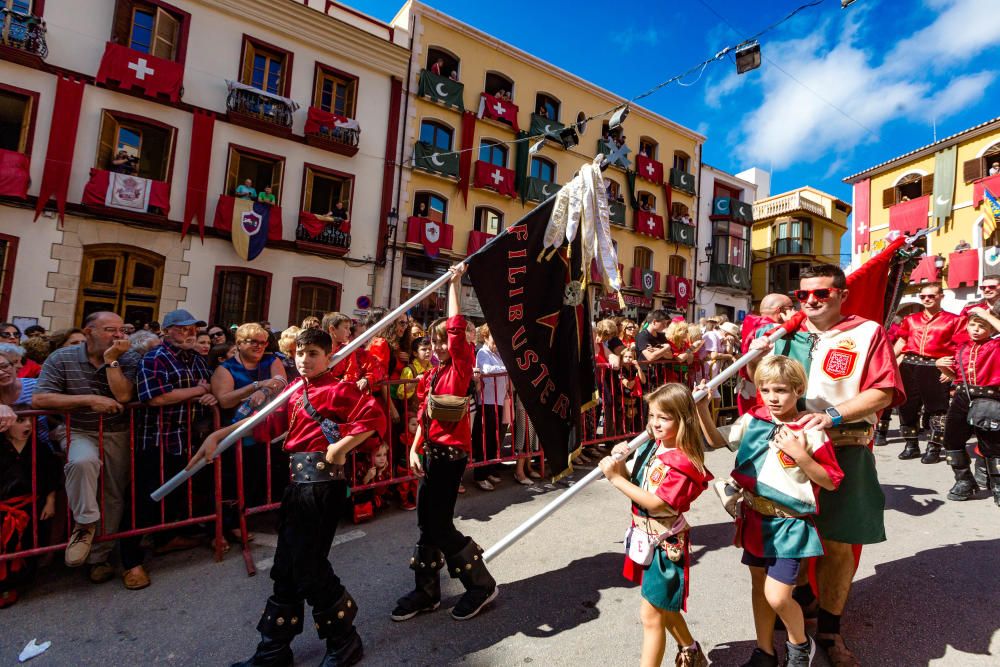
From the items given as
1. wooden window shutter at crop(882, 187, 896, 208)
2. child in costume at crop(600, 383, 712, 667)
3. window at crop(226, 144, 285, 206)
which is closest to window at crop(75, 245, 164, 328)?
window at crop(226, 144, 285, 206)

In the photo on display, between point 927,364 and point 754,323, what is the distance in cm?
401

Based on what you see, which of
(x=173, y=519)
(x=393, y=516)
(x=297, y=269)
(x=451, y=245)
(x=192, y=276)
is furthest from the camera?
(x=451, y=245)

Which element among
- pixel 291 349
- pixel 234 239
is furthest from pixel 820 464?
pixel 234 239

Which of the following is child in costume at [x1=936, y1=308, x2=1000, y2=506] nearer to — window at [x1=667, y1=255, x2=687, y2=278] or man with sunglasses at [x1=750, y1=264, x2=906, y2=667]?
man with sunglasses at [x1=750, y1=264, x2=906, y2=667]

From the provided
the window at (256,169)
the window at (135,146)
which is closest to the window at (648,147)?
the window at (256,169)

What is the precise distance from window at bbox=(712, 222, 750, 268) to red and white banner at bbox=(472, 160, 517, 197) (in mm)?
11715

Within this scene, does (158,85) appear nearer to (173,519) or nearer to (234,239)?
(234,239)

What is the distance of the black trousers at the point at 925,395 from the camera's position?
19.9 ft

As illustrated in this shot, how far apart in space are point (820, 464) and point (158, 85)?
15411mm

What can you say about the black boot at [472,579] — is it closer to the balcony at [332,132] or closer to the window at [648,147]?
the balcony at [332,132]

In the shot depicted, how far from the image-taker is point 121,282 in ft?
39.8

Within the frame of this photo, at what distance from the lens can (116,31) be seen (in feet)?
39.1

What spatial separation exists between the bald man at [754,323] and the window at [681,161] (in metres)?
21.5

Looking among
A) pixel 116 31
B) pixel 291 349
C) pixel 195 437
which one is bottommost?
→ pixel 195 437
